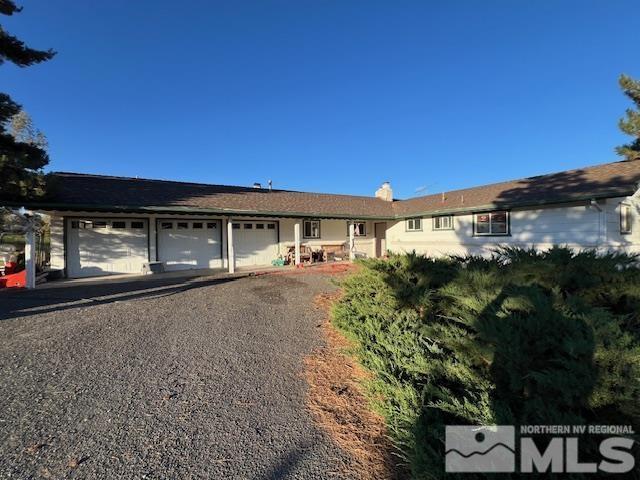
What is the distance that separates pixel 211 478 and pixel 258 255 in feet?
46.8

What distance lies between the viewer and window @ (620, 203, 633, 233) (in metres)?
9.96

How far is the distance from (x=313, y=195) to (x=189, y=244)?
8.61 metres

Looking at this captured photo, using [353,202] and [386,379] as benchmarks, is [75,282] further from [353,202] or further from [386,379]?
[353,202]

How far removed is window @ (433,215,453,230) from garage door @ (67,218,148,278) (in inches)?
559

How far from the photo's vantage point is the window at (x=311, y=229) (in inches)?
706

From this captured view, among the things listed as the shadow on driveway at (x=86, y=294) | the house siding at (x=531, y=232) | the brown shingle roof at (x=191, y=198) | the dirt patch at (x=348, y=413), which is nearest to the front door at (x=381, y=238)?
the brown shingle roof at (x=191, y=198)

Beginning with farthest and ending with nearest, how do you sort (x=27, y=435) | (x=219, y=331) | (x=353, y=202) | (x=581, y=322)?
(x=353, y=202) → (x=219, y=331) → (x=27, y=435) → (x=581, y=322)

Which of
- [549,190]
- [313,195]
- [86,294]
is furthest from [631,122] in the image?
[86,294]

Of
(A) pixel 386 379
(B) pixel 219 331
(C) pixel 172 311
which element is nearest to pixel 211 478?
(A) pixel 386 379

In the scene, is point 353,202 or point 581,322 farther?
point 353,202

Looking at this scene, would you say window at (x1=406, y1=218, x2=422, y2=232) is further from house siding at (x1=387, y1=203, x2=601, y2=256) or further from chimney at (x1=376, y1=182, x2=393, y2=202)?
chimney at (x1=376, y1=182, x2=393, y2=202)

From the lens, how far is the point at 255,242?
16219 millimetres

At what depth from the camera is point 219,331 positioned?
560cm

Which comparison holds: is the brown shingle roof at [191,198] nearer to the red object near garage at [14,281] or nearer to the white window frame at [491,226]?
the red object near garage at [14,281]
